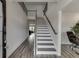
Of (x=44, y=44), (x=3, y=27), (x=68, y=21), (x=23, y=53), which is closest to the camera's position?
(x=3, y=27)

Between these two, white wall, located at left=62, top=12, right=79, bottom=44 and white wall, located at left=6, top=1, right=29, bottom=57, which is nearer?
white wall, located at left=6, top=1, right=29, bottom=57

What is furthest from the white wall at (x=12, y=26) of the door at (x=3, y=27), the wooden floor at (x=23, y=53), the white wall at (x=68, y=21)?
the white wall at (x=68, y=21)

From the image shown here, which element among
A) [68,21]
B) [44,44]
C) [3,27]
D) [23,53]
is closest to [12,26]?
[23,53]

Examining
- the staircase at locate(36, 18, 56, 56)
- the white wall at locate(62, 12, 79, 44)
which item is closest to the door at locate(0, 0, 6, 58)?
the staircase at locate(36, 18, 56, 56)

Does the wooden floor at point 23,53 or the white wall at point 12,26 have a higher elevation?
the white wall at point 12,26

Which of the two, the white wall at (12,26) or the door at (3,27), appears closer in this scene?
the door at (3,27)

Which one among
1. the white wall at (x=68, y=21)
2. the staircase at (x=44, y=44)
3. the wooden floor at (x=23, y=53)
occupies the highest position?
the white wall at (x=68, y=21)

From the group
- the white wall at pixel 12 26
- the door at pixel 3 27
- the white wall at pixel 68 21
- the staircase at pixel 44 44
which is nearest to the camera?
the door at pixel 3 27

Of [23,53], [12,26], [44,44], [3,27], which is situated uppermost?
[12,26]

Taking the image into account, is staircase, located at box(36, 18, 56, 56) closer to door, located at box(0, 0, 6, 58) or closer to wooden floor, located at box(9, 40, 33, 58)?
wooden floor, located at box(9, 40, 33, 58)

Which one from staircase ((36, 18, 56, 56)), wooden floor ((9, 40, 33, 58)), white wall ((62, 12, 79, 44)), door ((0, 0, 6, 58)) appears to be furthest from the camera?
white wall ((62, 12, 79, 44))

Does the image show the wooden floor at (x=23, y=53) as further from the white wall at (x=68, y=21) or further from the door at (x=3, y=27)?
the white wall at (x=68, y=21)

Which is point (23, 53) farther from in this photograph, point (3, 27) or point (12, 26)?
point (3, 27)

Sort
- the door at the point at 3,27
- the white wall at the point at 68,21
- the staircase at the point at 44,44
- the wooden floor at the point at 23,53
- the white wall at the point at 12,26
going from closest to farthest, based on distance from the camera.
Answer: the door at the point at 3,27, the white wall at the point at 12,26, the wooden floor at the point at 23,53, the staircase at the point at 44,44, the white wall at the point at 68,21
